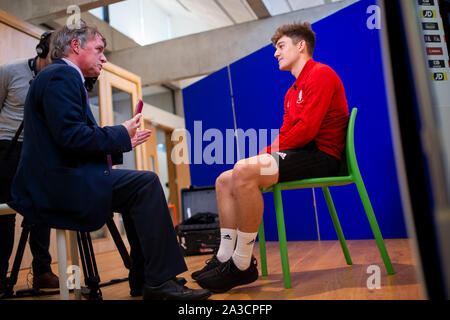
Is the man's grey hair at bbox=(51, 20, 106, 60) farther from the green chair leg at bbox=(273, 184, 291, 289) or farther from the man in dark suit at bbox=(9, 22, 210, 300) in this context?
the green chair leg at bbox=(273, 184, 291, 289)

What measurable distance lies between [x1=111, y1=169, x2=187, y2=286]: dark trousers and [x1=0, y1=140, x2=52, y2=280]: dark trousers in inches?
33.4

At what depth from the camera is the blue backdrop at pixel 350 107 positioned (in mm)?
2805

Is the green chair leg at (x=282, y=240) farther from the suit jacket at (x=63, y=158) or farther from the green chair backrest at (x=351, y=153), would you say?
the suit jacket at (x=63, y=158)

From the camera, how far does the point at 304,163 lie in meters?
→ 1.60

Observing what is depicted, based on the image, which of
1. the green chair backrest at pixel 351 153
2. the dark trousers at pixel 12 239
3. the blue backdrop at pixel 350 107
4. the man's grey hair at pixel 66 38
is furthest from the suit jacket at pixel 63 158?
the blue backdrop at pixel 350 107

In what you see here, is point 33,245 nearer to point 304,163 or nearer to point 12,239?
point 12,239

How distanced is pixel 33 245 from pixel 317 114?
164cm

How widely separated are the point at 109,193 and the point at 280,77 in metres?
2.56

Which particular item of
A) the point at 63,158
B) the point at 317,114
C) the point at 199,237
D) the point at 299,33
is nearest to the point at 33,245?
the point at 63,158

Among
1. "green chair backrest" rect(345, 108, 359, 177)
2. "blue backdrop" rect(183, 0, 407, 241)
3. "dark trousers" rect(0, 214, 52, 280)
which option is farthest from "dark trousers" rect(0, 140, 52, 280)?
"blue backdrop" rect(183, 0, 407, 241)

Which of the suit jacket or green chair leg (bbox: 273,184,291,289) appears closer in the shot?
the suit jacket

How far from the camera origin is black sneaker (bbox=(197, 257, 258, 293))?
1.48 meters
